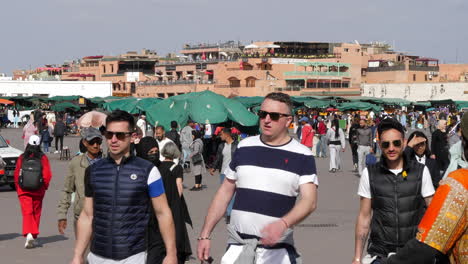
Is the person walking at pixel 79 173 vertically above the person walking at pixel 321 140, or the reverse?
the person walking at pixel 79 173

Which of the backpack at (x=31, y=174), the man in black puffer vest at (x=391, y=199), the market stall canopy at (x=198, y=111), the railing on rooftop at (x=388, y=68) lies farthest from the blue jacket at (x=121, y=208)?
the railing on rooftop at (x=388, y=68)

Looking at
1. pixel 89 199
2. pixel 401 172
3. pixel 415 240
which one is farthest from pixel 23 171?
pixel 415 240

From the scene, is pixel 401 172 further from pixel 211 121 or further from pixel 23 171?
pixel 211 121

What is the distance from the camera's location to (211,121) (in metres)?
22.9

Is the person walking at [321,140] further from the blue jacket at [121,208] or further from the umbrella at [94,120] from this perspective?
the blue jacket at [121,208]

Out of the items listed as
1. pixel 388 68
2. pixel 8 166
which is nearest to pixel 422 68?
pixel 388 68

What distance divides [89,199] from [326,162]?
24.2 m

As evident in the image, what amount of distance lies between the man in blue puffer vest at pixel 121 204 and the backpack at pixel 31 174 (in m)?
5.89

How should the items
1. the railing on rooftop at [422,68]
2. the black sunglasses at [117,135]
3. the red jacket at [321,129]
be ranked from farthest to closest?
the railing on rooftop at [422,68] → the red jacket at [321,129] → the black sunglasses at [117,135]

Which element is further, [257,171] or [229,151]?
[229,151]

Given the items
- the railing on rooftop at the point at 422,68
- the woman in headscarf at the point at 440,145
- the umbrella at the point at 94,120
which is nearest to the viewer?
the woman in headscarf at the point at 440,145

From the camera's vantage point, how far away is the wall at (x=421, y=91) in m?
93.9

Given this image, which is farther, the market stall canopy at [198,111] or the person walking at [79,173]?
the market stall canopy at [198,111]

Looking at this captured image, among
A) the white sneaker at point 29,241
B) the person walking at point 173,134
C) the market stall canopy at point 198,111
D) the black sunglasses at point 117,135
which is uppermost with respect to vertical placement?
the black sunglasses at point 117,135
